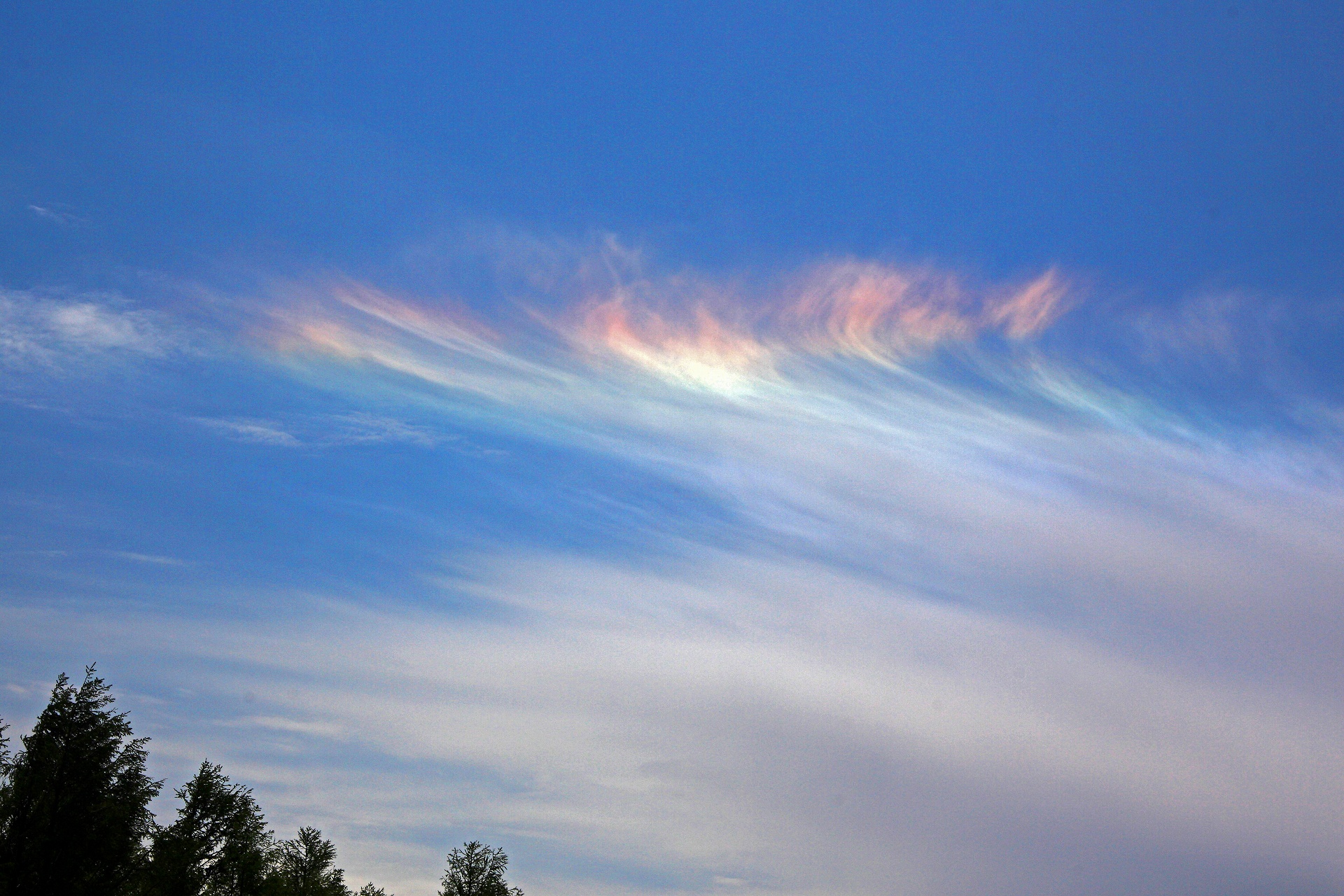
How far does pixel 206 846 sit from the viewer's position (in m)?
61.9

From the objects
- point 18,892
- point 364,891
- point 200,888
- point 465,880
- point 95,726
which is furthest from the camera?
point 364,891

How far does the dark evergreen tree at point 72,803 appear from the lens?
47625 mm

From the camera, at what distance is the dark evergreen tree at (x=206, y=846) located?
59531 mm

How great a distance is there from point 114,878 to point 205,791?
10962 millimetres

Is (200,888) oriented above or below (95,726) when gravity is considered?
below

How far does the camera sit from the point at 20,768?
48.1m

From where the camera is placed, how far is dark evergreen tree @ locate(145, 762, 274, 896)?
59.5 m

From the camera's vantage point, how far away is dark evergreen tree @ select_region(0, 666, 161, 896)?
1875 inches

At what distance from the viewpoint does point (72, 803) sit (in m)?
48.8

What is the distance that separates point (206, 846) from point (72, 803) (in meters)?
14.8

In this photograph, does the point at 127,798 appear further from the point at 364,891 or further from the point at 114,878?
the point at 364,891

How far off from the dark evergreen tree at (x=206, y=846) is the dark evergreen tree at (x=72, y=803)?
28.2 feet

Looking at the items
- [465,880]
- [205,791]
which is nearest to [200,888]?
[205,791]

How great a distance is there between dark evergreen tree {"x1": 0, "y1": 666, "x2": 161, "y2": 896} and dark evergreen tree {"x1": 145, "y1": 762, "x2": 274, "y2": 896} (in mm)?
8597
